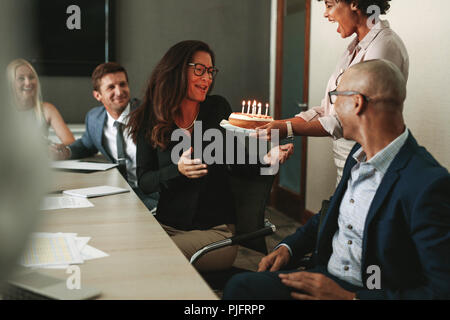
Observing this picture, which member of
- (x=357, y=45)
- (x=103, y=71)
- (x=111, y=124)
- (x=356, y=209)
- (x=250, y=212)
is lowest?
(x=250, y=212)

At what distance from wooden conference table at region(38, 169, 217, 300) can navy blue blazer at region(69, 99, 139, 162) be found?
117 cm

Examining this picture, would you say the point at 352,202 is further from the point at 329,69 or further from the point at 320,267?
the point at 329,69

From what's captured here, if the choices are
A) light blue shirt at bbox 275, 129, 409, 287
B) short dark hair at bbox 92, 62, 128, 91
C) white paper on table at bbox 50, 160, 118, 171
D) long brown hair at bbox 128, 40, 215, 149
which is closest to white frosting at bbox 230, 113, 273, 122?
long brown hair at bbox 128, 40, 215, 149

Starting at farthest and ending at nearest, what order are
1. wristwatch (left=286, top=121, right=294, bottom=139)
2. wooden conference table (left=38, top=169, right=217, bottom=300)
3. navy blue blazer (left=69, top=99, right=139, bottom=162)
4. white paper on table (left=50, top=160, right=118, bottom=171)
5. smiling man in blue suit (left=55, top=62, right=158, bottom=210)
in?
navy blue blazer (left=69, top=99, right=139, bottom=162), smiling man in blue suit (left=55, top=62, right=158, bottom=210), white paper on table (left=50, top=160, right=118, bottom=171), wristwatch (left=286, top=121, right=294, bottom=139), wooden conference table (left=38, top=169, right=217, bottom=300)

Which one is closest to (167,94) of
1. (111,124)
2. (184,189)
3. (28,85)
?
(184,189)

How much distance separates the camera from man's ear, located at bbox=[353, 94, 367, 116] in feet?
4.30

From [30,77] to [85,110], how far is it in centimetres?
Answer: 152

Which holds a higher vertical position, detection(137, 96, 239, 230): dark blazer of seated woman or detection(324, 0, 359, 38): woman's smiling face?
detection(324, 0, 359, 38): woman's smiling face

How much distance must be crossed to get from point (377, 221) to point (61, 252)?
0.84 m

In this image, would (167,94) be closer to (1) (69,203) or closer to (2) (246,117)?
(2) (246,117)

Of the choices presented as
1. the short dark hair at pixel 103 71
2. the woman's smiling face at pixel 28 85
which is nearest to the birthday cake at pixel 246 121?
the short dark hair at pixel 103 71

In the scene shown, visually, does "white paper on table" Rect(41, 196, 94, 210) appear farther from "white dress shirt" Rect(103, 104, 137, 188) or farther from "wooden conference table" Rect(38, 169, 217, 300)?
"white dress shirt" Rect(103, 104, 137, 188)

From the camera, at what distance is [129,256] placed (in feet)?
4.13

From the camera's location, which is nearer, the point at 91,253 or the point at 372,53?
the point at 91,253
